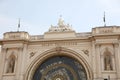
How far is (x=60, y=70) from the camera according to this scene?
2084 centimetres

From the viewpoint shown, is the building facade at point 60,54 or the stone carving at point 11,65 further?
the stone carving at point 11,65

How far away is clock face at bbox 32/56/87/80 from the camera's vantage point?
20.4 m

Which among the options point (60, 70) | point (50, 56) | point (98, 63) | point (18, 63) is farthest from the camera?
point (50, 56)

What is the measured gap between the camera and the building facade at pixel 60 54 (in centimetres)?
1981

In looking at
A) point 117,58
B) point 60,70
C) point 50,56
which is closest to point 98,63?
point 117,58

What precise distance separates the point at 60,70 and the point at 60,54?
147cm

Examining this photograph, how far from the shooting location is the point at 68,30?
21.7m

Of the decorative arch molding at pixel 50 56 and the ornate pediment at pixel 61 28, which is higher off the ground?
the ornate pediment at pixel 61 28

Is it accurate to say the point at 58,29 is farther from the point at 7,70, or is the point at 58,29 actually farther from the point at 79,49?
the point at 7,70

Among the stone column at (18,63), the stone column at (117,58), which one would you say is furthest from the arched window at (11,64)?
the stone column at (117,58)

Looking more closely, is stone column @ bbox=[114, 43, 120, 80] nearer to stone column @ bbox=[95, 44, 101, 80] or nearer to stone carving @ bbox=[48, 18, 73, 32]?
stone column @ bbox=[95, 44, 101, 80]

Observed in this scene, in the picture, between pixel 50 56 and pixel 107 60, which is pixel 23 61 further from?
pixel 107 60

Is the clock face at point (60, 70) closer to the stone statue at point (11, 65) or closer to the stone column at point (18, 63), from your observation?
the stone column at point (18, 63)

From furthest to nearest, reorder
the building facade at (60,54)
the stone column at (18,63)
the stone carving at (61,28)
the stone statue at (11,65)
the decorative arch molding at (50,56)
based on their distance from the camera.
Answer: the stone carving at (61,28)
the stone statue at (11,65)
the decorative arch molding at (50,56)
the stone column at (18,63)
the building facade at (60,54)
